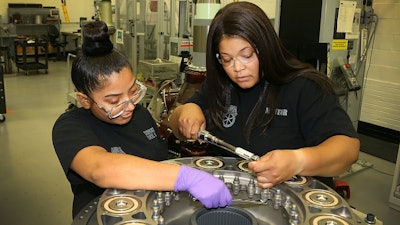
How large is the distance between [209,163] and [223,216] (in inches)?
9.0

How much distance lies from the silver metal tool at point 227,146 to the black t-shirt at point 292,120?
9 cm

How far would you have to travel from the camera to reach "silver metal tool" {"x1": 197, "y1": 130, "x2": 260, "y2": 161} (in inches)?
43.1

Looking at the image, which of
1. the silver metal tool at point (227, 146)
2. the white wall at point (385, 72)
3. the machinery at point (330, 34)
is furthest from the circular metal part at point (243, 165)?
the white wall at point (385, 72)

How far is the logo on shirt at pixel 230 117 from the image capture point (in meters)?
1.32

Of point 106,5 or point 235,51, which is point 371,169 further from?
point 106,5

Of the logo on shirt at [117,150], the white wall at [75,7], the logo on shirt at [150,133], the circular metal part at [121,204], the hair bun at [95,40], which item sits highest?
the white wall at [75,7]

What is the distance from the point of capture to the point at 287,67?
3.94 ft

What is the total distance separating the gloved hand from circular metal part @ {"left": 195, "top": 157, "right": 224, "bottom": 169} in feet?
0.63

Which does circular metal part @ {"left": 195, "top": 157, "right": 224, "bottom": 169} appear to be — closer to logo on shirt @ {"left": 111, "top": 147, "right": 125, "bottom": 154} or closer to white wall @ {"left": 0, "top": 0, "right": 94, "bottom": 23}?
logo on shirt @ {"left": 111, "top": 147, "right": 125, "bottom": 154}

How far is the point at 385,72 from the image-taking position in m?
3.97

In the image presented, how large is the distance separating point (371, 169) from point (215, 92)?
8.41 feet

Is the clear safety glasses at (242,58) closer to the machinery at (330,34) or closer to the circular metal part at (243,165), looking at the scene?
the circular metal part at (243,165)

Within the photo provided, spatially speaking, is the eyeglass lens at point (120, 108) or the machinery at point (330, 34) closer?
the eyeglass lens at point (120, 108)

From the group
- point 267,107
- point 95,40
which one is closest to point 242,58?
point 267,107
